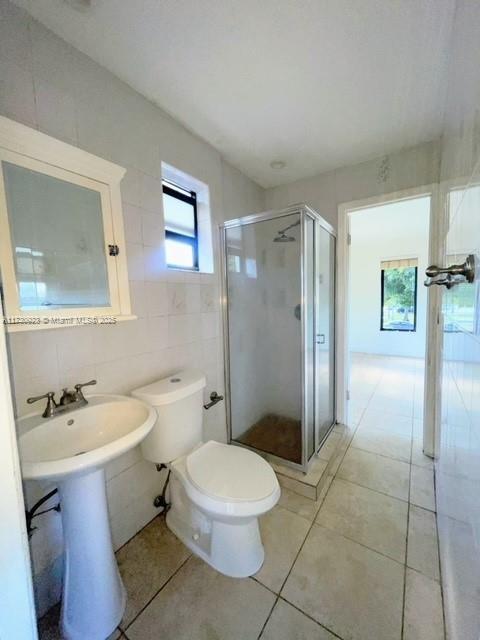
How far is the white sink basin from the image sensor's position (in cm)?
72

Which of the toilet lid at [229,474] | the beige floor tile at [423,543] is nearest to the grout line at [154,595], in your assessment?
the toilet lid at [229,474]

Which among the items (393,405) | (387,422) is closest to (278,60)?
(387,422)

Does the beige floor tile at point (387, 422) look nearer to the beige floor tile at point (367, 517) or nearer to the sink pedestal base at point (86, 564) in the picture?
the beige floor tile at point (367, 517)

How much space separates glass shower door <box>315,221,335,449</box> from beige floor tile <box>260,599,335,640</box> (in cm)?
99

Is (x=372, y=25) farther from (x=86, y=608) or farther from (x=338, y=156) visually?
(x=86, y=608)

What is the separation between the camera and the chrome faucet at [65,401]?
0.96 meters

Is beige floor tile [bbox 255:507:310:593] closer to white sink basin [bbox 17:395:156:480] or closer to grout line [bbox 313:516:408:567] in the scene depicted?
grout line [bbox 313:516:408:567]

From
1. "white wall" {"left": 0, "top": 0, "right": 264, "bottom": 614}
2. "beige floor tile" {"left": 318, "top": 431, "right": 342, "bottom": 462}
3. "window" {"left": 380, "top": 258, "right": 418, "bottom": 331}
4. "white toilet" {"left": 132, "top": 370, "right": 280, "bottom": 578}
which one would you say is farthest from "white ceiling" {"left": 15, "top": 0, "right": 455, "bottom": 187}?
"window" {"left": 380, "top": 258, "right": 418, "bottom": 331}

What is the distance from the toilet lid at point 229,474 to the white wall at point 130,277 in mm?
377

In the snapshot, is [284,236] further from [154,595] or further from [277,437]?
[154,595]

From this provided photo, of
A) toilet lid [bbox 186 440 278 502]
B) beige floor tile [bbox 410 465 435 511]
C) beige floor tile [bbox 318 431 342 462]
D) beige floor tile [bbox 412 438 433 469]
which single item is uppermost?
toilet lid [bbox 186 440 278 502]

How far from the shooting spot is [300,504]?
1519mm

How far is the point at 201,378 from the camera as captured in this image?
1.43 meters

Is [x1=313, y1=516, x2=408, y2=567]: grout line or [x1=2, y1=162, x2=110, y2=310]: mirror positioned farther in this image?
[x1=313, y1=516, x2=408, y2=567]: grout line
